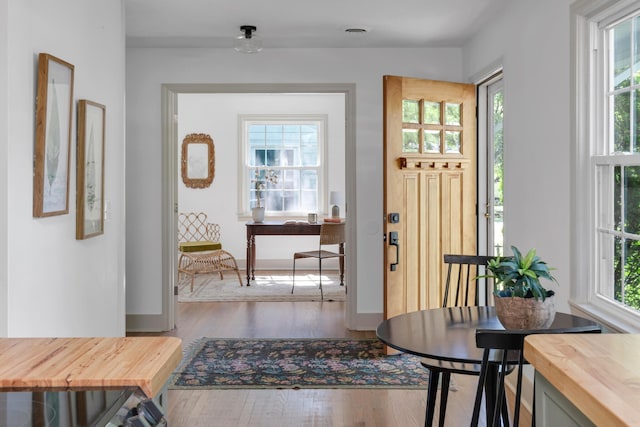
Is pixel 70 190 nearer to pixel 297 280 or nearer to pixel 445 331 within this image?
pixel 445 331

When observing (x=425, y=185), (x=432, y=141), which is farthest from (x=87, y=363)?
(x=432, y=141)

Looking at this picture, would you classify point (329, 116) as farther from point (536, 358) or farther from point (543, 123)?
point (536, 358)

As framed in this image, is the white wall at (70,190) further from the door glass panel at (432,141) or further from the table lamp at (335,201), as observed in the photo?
the table lamp at (335,201)

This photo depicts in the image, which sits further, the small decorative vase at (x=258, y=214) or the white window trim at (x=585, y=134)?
the small decorative vase at (x=258, y=214)

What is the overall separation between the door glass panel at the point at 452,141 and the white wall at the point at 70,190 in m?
2.40

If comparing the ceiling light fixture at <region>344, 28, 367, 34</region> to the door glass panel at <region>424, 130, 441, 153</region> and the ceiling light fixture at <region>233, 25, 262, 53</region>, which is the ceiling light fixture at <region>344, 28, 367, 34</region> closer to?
the ceiling light fixture at <region>233, 25, 262, 53</region>

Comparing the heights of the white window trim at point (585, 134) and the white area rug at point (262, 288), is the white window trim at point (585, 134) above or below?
above

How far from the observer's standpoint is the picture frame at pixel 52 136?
101 inches

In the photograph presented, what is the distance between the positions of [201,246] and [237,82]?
9.55 feet

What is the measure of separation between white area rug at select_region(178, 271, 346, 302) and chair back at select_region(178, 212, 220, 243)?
671 millimetres

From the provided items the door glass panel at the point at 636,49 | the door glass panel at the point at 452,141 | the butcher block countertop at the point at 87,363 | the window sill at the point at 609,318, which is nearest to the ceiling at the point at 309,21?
the door glass panel at the point at 452,141

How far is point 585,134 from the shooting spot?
2.82 meters

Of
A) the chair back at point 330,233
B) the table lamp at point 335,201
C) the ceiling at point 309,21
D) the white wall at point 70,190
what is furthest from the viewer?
the table lamp at point 335,201

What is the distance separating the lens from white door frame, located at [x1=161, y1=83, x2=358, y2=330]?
521 cm
